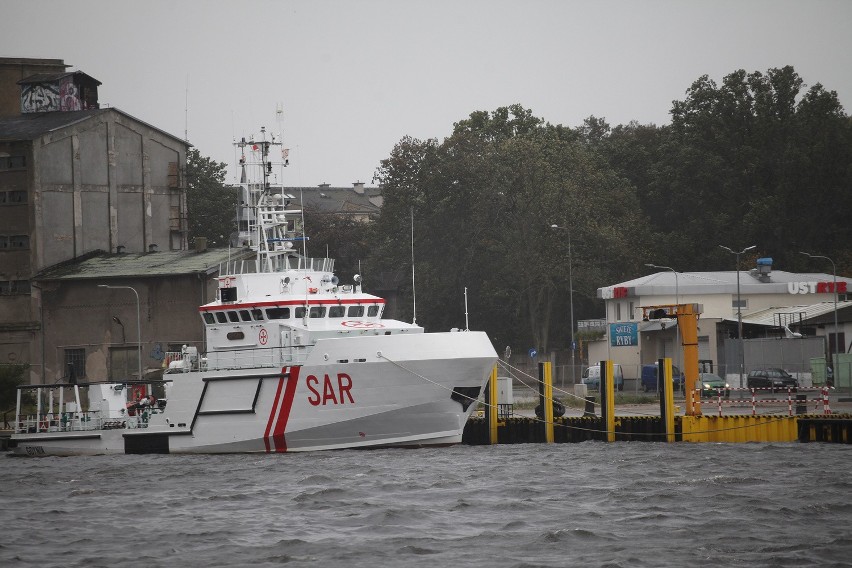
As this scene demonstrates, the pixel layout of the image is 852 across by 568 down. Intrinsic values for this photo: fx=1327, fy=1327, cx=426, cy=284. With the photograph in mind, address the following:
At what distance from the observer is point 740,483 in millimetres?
31250

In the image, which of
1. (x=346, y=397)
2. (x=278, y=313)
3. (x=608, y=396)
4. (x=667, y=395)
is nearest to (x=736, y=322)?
(x=608, y=396)

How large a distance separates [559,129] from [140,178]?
41.2m

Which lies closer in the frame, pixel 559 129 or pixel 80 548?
pixel 80 548

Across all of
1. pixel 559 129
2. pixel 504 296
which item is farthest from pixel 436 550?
pixel 559 129

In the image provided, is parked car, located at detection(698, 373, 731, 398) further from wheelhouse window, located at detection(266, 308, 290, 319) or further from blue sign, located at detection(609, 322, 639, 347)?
wheelhouse window, located at detection(266, 308, 290, 319)

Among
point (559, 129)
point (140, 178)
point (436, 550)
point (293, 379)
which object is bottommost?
point (436, 550)

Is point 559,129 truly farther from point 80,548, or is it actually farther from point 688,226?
point 80,548

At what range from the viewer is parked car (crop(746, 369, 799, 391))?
2376 inches

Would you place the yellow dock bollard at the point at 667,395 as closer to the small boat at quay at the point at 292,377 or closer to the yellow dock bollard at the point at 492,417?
the small boat at quay at the point at 292,377

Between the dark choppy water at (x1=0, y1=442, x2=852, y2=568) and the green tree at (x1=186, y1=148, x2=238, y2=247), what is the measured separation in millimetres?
64684

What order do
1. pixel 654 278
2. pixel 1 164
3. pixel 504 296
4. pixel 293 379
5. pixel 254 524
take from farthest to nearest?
1. pixel 504 296
2. pixel 654 278
3. pixel 1 164
4. pixel 293 379
5. pixel 254 524

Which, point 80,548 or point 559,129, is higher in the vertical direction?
point 559,129

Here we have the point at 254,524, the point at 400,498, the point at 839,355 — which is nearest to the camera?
the point at 254,524

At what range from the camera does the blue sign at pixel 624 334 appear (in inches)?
2884
